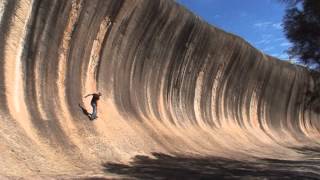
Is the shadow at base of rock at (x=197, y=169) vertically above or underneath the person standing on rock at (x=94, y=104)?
underneath

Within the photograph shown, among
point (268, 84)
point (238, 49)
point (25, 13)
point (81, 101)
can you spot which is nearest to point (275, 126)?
point (268, 84)

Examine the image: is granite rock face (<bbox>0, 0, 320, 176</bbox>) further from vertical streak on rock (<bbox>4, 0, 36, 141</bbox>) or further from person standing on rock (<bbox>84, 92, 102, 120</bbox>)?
person standing on rock (<bbox>84, 92, 102, 120</bbox>)

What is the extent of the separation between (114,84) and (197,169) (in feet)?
17.9

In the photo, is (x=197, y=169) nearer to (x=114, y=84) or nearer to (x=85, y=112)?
(x=85, y=112)

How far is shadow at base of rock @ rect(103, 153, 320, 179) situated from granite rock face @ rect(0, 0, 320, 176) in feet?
1.95

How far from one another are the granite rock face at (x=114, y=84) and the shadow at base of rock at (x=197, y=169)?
60cm

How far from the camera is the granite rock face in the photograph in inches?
555

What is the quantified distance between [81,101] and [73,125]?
151 centimetres

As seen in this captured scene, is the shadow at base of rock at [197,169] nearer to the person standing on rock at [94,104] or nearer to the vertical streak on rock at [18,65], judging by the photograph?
the person standing on rock at [94,104]

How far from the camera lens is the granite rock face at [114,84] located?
14.1m

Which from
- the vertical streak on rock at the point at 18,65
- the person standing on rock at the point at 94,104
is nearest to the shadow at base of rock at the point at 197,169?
the person standing on rock at the point at 94,104

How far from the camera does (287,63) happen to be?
39.8m

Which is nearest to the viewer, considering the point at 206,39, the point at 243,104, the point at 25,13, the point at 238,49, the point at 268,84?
the point at 25,13

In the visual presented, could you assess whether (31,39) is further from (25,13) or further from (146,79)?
(146,79)
